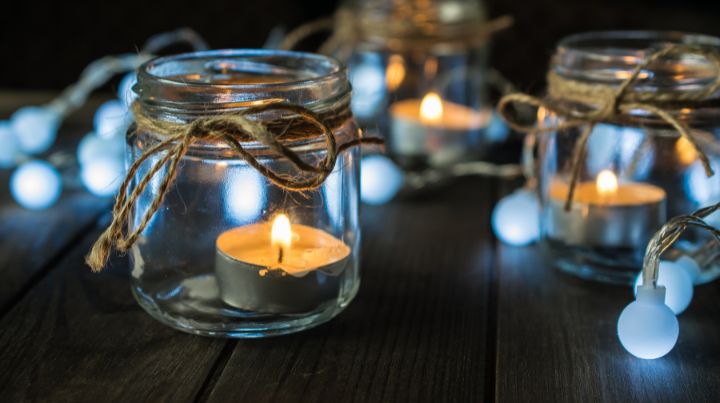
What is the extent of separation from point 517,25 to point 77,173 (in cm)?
86

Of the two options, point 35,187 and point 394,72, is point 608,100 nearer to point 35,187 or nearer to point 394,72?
point 394,72

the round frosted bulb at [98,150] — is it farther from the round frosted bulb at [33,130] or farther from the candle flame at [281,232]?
the candle flame at [281,232]

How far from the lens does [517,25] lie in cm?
157

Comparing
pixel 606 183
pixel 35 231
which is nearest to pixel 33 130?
pixel 35 231

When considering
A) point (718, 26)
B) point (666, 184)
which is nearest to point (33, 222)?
point (666, 184)

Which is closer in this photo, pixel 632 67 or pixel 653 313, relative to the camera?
pixel 653 313

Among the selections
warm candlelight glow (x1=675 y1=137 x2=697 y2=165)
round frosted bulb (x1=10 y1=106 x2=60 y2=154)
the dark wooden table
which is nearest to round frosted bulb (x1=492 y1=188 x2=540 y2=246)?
the dark wooden table

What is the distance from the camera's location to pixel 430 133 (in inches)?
43.8

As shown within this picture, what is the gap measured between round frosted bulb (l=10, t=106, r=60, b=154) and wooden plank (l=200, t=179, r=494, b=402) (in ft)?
1.55

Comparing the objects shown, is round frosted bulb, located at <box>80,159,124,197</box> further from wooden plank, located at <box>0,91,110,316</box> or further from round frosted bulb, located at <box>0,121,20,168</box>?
round frosted bulb, located at <box>0,121,20,168</box>

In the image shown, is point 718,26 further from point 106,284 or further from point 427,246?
point 106,284

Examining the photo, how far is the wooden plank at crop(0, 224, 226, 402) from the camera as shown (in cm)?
59

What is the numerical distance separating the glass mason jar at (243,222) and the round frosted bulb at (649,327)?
0.22 meters

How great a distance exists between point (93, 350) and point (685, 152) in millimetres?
546
